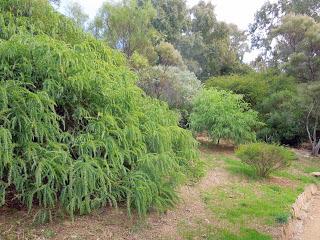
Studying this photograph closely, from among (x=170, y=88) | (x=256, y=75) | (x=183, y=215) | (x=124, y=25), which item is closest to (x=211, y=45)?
(x=256, y=75)

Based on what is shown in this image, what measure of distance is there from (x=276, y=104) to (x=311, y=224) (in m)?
7.77

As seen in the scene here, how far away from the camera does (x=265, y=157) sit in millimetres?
7488

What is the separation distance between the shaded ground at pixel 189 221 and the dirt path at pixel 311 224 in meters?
0.04

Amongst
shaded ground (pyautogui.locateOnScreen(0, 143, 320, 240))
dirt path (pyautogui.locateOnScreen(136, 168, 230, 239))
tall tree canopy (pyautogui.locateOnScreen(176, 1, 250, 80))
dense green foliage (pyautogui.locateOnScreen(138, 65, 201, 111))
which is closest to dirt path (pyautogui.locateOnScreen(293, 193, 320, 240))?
shaded ground (pyautogui.locateOnScreen(0, 143, 320, 240))

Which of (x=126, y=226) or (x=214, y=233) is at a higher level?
(x=126, y=226)

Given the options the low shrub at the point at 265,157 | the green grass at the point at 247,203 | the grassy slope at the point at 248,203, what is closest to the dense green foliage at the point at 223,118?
the grassy slope at the point at 248,203

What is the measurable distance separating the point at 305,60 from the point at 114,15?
744cm

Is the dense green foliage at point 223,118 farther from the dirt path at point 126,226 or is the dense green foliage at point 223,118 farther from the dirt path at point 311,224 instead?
the dirt path at point 126,226

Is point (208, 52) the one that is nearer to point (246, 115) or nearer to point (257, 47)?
point (257, 47)

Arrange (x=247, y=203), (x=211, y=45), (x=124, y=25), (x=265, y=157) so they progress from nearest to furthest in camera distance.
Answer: (x=247, y=203) → (x=265, y=157) → (x=124, y=25) → (x=211, y=45)

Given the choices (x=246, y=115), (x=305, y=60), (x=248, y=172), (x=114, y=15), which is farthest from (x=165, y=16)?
(x=248, y=172)

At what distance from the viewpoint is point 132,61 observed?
12117 millimetres

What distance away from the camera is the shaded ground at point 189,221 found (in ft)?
12.5

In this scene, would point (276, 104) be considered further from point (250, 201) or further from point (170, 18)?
point (170, 18)
